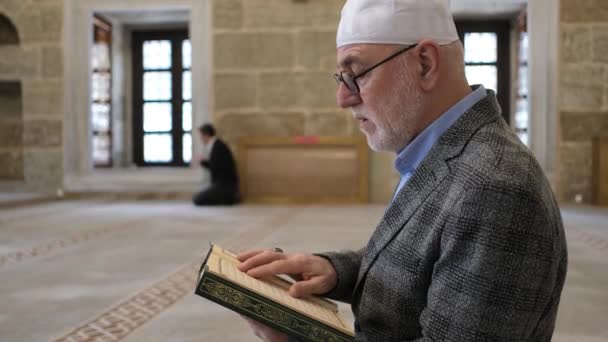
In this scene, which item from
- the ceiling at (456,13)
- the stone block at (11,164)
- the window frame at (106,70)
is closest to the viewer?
the ceiling at (456,13)

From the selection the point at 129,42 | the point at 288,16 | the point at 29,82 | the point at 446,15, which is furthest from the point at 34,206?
the point at 446,15

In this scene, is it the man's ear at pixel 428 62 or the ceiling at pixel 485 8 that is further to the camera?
the ceiling at pixel 485 8

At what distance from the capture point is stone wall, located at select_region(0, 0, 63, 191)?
7902mm

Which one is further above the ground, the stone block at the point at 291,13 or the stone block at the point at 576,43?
the stone block at the point at 291,13

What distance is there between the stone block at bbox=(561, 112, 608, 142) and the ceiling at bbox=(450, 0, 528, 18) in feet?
6.64

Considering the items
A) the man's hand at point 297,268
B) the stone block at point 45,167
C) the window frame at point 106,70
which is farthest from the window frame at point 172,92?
the man's hand at point 297,268

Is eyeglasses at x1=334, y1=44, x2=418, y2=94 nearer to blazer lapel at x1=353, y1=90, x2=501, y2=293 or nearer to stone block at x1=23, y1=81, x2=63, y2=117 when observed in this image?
blazer lapel at x1=353, y1=90, x2=501, y2=293

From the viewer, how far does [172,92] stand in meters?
10.6

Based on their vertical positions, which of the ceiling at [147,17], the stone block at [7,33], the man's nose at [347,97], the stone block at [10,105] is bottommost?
the man's nose at [347,97]

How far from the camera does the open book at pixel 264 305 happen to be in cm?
87

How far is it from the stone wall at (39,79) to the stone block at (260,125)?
7.93 feet

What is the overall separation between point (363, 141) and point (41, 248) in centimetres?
439

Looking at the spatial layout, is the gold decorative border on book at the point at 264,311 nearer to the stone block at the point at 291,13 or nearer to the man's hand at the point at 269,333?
the man's hand at the point at 269,333

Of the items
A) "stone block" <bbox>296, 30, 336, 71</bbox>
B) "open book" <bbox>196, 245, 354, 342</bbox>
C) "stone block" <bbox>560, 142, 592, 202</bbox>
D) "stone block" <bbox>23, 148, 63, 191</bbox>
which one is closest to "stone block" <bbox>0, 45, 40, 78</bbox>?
"stone block" <bbox>23, 148, 63, 191</bbox>
